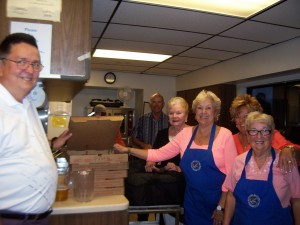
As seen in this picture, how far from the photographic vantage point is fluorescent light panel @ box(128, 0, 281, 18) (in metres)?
2.23

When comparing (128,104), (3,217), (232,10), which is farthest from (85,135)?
(128,104)

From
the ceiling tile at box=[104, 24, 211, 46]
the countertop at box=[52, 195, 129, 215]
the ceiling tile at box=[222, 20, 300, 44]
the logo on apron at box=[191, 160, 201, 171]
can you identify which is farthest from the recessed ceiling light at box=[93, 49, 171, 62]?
the countertop at box=[52, 195, 129, 215]

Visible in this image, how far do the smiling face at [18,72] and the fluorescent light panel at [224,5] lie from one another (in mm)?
1446

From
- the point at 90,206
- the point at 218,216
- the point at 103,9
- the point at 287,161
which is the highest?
the point at 103,9

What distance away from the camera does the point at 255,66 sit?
3.78 meters

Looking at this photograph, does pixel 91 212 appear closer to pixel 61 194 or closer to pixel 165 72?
pixel 61 194

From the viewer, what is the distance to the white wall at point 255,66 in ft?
10.6

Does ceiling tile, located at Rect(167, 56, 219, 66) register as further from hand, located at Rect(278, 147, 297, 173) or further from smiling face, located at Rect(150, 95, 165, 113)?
hand, located at Rect(278, 147, 297, 173)

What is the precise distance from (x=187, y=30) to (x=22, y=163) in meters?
2.36

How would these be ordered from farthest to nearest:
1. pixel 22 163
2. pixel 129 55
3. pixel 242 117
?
1. pixel 129 55
2. pixel 242 117
3. pixel 22 163

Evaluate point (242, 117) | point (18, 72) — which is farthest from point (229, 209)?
point (18, 72)

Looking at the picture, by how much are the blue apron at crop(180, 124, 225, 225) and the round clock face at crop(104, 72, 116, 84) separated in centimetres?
400

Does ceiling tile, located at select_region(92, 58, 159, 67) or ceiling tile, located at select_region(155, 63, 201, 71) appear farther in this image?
ceiling tile, located at select_region(155, 63, 201, 71)

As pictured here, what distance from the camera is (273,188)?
4.87 ft
